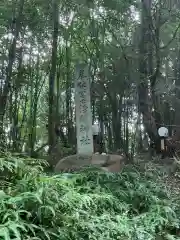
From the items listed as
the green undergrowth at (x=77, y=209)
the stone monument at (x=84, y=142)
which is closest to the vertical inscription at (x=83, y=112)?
the stone monument at (x=84, y=142)

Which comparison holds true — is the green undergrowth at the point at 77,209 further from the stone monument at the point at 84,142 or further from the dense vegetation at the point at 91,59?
the dense vegetation at the point at 91,59

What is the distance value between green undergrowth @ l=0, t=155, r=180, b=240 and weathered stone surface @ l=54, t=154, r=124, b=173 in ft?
3.78

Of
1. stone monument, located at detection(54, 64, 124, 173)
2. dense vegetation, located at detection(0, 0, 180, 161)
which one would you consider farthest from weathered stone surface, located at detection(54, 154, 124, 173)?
dense vegetation, located at detection(0, 0, 180, 161)

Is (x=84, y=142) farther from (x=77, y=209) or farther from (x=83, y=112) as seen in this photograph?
(x=77, y=209)

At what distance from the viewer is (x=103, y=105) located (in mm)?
7359

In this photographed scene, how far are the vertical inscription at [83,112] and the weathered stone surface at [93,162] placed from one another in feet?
0.44

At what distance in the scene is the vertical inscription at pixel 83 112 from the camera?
5.23 meters

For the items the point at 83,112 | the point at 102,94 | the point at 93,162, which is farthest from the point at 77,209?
the point at 102,94

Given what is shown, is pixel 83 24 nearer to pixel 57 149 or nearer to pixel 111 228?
pixel 57 149

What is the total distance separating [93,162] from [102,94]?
2.28 meters

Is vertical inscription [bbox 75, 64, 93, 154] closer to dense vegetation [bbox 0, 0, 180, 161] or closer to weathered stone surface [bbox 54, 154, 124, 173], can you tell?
weathered stone surface [bbox 54, 154, 124, 173]

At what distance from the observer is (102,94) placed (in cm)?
694

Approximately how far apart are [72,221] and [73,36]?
535 centimetres

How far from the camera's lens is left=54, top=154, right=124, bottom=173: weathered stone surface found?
483 centimetres
